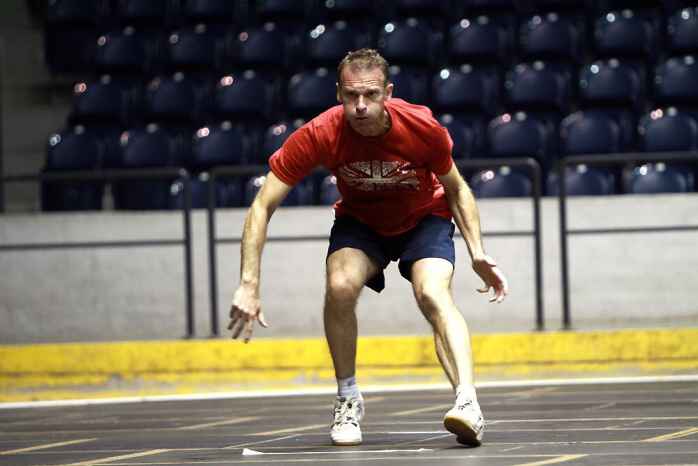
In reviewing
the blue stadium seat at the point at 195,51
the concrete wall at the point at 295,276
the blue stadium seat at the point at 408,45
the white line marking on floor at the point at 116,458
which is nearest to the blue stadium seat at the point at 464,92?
the blue stadium seat at the point at 408,45

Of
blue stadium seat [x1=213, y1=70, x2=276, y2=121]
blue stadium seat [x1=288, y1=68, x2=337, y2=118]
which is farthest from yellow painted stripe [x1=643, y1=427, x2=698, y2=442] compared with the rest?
blue stadium seat [x1=213, y1=70, x2=276, y2=121]

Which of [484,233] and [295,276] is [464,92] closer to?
[484,233]

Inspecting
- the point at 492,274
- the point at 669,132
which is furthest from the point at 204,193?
the point at 492,274

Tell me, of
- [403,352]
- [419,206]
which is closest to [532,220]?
[403,352]

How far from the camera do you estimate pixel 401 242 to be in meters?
5.64

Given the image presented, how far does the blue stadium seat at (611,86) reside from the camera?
37.8 ft

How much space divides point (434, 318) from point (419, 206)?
0.50 metres

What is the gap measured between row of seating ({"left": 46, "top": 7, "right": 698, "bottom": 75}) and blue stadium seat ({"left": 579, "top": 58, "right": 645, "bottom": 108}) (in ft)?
1.26

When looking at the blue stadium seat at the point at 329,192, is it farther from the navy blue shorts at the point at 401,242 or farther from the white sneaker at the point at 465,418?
the white sneaker at the point at 465,418

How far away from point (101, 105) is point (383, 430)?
23.6ft

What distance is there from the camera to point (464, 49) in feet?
40.0

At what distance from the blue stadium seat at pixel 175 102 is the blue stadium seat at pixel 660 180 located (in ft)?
13.4

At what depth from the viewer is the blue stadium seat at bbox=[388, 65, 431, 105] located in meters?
11.7

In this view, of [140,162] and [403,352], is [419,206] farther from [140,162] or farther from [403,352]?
[140,162]
